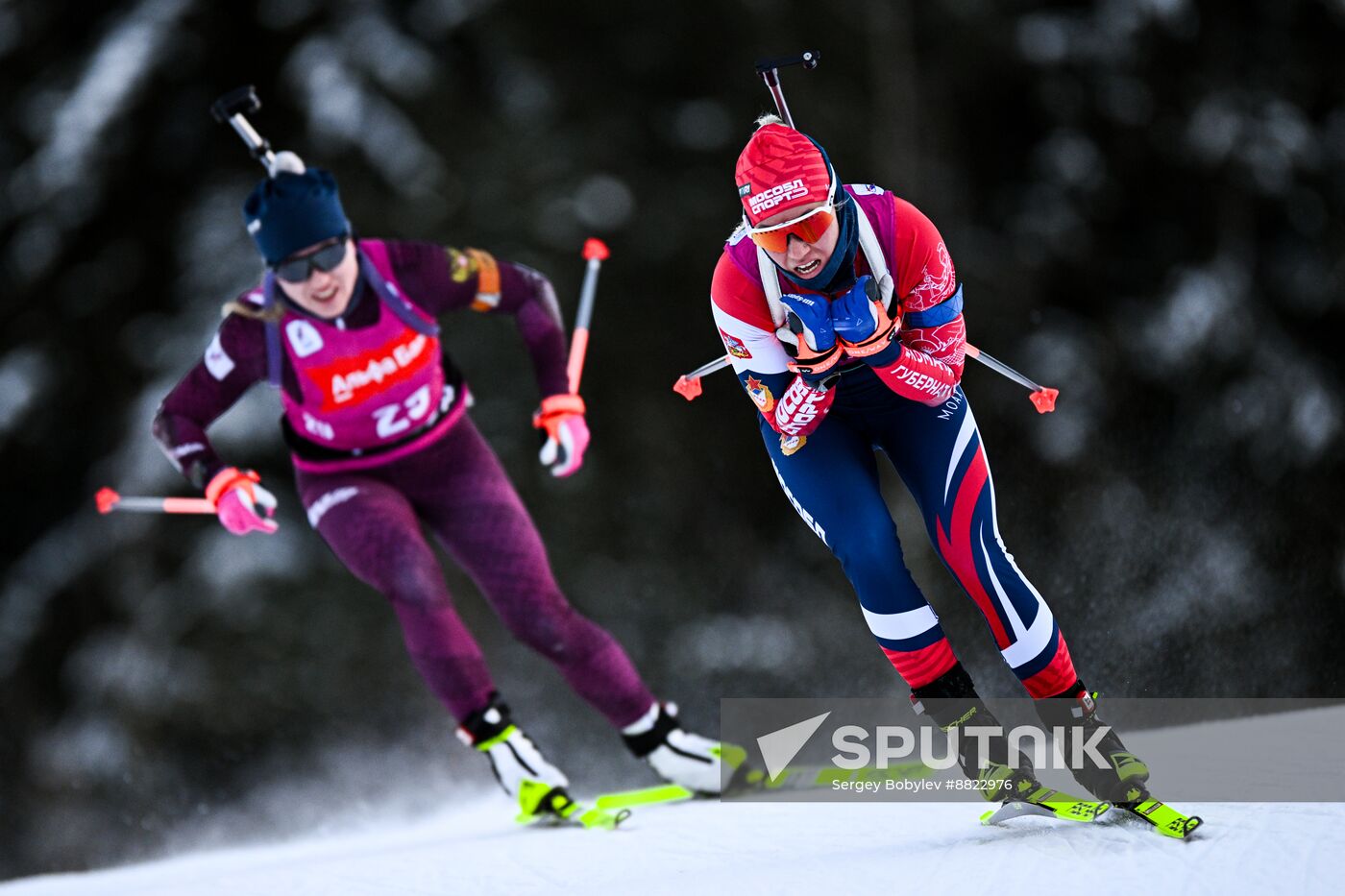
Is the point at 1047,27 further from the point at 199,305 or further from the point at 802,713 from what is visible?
the point at 199,305

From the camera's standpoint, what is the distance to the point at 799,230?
2477 mm

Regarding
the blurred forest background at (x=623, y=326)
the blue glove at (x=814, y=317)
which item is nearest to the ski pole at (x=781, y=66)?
the blue glove at (x=814, y=317)

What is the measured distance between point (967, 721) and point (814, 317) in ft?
2.95

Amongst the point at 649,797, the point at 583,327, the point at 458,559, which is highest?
the point at 583,327

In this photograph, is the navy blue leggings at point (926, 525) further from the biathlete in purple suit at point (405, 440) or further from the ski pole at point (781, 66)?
the biathlete in purple suit at point (405, 440)

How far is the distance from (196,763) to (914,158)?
176 inches

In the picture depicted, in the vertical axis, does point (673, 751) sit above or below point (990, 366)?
below

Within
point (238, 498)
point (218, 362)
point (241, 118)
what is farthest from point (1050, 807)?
point (241, 118)

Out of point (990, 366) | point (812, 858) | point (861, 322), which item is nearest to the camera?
point (861, 322)

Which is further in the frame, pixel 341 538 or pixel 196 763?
pixel 196 763

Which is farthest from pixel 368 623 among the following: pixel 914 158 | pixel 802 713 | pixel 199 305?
pixel 914 158

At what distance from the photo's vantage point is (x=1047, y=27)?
234 inches
